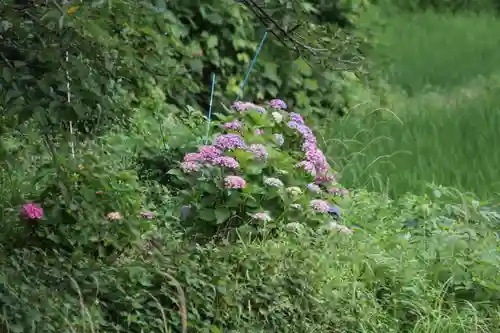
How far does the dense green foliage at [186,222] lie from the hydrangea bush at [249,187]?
11mm

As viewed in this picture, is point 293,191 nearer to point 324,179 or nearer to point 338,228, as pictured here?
point 338,228

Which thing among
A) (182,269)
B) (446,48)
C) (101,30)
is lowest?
(446,48)

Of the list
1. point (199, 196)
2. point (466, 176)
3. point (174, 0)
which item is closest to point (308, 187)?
point (199, 196)

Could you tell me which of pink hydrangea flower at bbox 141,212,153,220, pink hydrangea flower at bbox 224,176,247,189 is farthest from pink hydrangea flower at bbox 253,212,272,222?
pink hydrangea flower at bbox 141,212,153,220

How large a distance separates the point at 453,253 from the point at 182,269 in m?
1.39

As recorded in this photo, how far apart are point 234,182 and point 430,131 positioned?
2.96m

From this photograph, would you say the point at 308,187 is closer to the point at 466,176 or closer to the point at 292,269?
the point at 292,269

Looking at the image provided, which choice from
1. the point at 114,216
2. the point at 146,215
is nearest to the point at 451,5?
the point at 146,215

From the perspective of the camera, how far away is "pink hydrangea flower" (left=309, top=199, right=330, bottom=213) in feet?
13.4

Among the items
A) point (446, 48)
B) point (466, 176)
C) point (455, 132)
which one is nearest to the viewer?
point (466, 176)

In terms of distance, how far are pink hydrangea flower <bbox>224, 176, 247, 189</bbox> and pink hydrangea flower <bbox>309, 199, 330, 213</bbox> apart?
1.31 feet

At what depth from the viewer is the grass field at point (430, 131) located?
18.1 ft

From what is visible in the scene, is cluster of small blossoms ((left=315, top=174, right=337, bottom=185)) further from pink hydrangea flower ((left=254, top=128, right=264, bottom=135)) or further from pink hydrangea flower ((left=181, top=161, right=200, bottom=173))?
pink hydrangea flower ((left=181, top=161, right=200, bottom=173))

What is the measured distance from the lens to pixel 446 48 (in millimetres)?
11141
